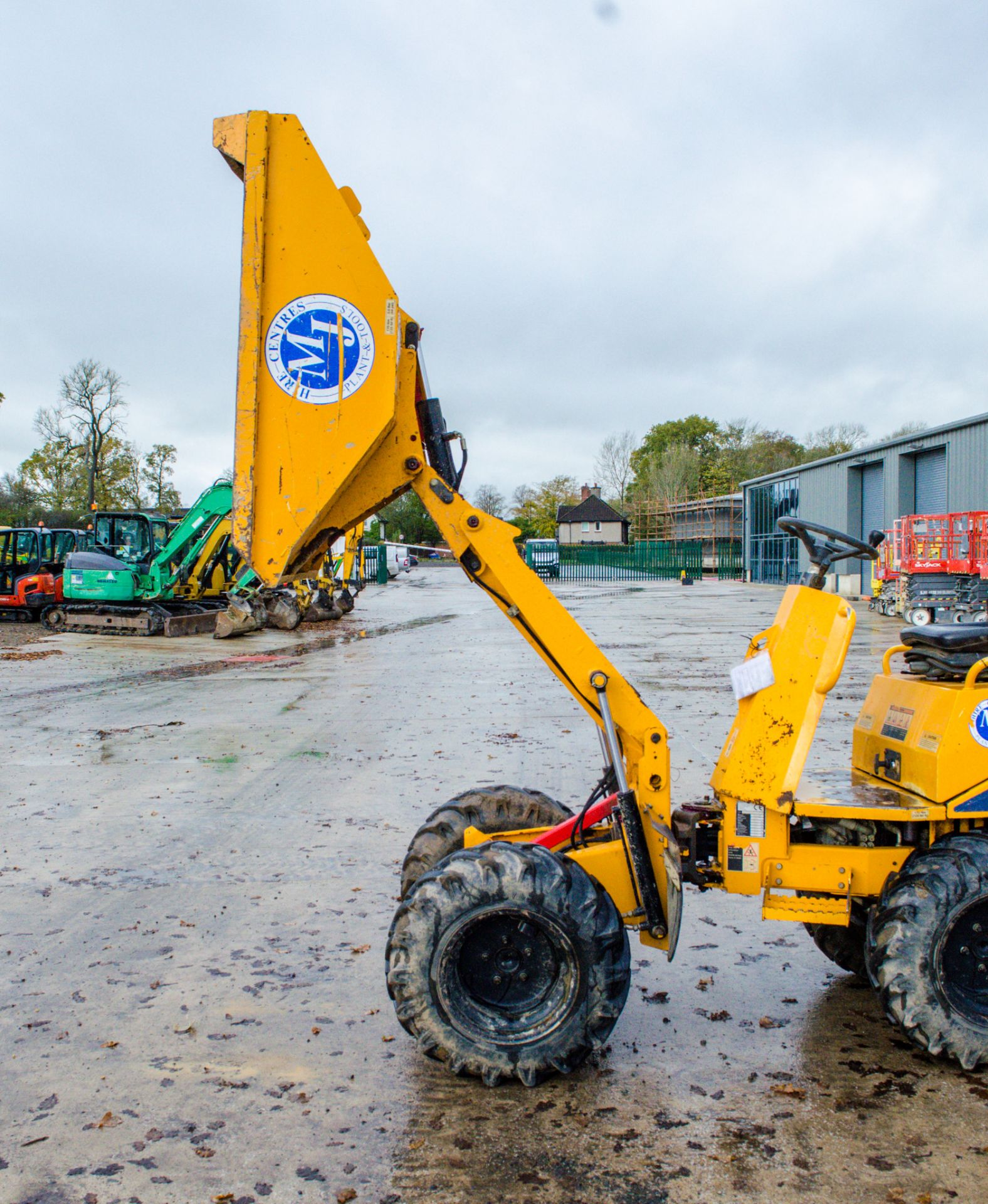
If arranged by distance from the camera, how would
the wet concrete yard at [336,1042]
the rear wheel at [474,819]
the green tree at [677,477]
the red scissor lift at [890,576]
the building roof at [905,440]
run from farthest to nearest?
the green tree at [677,477]
the building roof at [905,440]
the red scissor lift at [890,576]
the rear wheel at [474,819]
the wet concrete yard at [336,1042]

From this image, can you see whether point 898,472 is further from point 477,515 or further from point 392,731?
point 477,515

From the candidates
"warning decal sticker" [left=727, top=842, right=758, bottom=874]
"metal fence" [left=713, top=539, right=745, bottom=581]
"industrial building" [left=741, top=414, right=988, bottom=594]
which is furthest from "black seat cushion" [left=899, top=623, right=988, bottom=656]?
"metal fence" [left=713, top=539, right=745, bottom=581]

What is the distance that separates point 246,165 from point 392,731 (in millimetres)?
6608

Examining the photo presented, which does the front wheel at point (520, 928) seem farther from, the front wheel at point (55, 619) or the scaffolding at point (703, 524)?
the scaffolding at point (703, 524)

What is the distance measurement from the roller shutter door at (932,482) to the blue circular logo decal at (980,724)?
101 feet

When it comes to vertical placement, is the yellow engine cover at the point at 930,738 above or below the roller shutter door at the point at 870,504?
below

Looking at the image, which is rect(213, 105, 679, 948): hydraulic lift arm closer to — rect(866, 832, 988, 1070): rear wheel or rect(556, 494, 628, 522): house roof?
rect(866, 832, 988, 1070): rear wheel

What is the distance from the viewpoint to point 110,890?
506cm

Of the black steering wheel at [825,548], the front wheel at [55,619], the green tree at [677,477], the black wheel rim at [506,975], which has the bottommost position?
the black wheel rim at [506,975]

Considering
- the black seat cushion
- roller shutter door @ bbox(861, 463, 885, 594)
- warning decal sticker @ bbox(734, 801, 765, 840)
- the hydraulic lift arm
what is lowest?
warning decal sticker @ bbox(734, 801, 765, 840)

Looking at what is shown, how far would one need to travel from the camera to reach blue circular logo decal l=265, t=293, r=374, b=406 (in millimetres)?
3354

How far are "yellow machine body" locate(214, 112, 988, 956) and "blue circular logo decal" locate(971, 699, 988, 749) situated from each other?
0.15 feet

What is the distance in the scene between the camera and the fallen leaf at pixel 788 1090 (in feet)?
10.3

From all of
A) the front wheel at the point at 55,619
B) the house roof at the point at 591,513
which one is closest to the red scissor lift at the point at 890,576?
the front wheel at the point at 55,619
